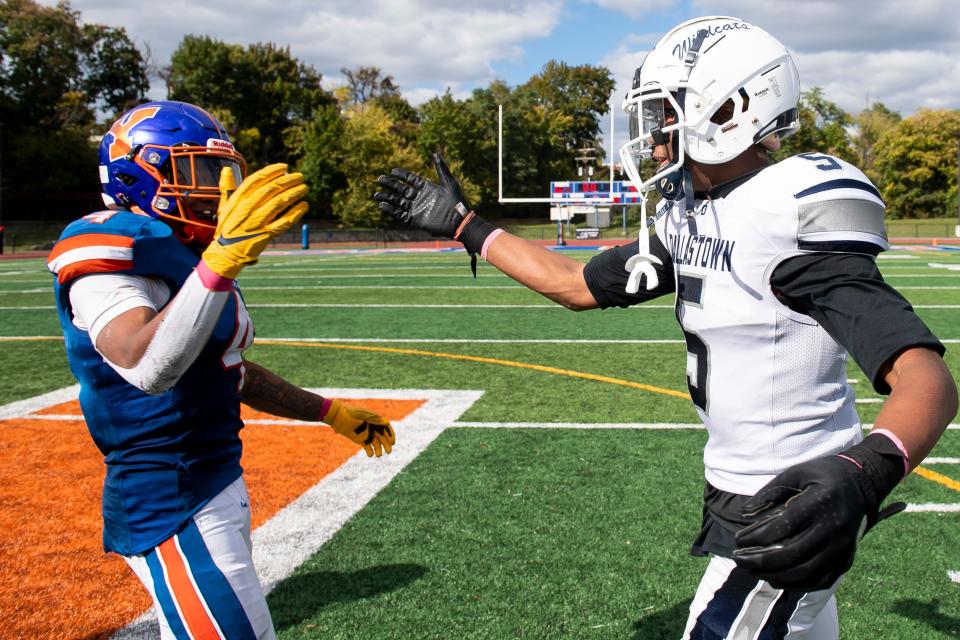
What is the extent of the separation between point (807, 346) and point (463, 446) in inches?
151

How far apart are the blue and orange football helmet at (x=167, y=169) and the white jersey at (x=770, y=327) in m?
1.42

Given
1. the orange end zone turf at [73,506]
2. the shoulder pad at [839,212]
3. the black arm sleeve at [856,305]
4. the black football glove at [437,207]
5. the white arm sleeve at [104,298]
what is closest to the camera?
the black arm sleeve at [856,305]

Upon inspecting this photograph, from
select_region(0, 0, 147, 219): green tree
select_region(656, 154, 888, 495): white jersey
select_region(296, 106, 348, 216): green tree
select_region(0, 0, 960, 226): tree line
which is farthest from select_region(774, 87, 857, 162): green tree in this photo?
select_region(656, 154, 888, 495): white jersey

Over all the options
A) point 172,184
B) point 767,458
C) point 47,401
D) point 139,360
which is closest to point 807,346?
point 767,458

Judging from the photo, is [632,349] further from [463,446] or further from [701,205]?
[701,205]

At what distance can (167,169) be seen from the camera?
2414mm

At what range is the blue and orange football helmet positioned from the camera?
240 cm

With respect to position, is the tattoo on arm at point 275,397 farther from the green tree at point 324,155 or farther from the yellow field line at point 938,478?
the green tree at point 324,155

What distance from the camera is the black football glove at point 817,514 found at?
4.80 feet

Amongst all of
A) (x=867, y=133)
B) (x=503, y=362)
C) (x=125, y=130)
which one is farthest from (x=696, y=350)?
(x=867, y=133)

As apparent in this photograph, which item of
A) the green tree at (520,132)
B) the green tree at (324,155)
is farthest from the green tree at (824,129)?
the green tree at (324,155)

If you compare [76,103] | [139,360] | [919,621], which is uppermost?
[76,103]

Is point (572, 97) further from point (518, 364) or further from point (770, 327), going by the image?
point (770, 327)

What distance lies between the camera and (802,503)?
1472 millimetres
